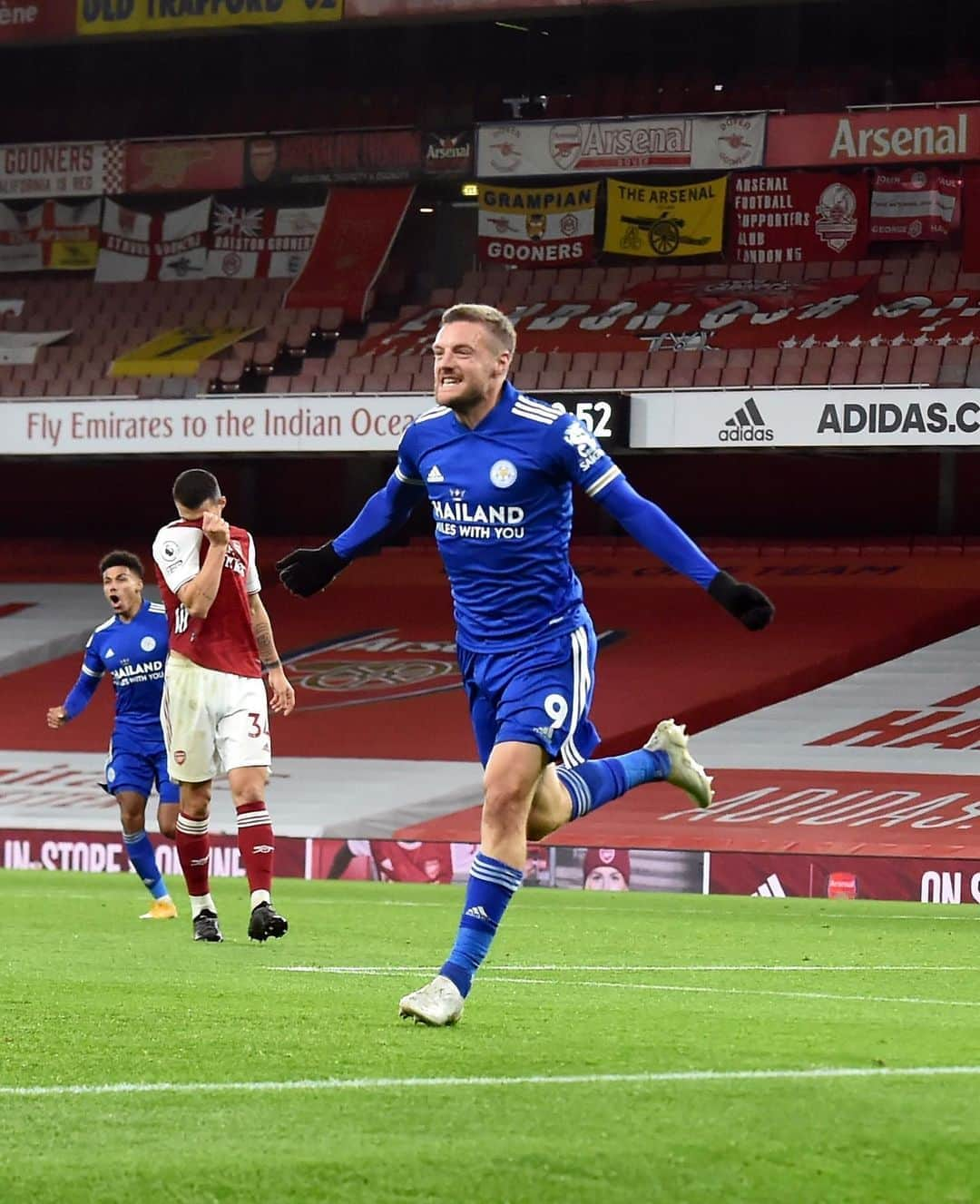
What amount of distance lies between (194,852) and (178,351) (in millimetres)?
19425

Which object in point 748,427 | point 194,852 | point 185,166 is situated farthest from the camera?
point 185,166

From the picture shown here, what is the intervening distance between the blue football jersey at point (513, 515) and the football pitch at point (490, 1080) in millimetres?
1155

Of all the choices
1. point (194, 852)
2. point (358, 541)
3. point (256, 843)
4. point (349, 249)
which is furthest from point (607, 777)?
point (349, 249)

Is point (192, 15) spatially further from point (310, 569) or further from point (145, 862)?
point (310, 569)

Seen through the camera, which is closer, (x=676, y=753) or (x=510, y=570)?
(x=510, y=570)

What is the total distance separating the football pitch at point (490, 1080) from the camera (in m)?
3.44

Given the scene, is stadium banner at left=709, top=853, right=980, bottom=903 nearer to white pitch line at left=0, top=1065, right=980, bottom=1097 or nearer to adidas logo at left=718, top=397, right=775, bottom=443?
adidas logo at left=718, top=397, right=775, bottom=443

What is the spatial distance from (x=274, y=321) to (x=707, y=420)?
320 inches

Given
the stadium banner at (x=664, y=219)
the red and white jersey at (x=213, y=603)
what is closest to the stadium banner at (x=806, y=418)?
the stadium banner at (x=664, y=219)

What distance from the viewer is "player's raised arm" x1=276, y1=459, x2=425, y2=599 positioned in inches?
254

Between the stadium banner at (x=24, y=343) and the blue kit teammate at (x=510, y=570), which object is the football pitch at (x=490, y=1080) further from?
the stadium banner at (x=24, y=343)

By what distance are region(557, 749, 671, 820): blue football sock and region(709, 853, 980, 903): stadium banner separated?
9.29m

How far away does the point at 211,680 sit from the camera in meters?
9.48

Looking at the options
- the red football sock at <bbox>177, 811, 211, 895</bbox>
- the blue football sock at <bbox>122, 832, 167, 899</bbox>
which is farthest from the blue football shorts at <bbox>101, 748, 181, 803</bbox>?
the red football sock at <bbox>177, 811, 211, 895</bbox>
